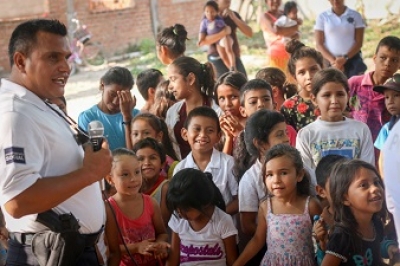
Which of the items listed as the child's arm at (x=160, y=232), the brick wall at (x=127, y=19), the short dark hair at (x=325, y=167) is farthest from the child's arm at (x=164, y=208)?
the brick wall at (x=127, y=19)

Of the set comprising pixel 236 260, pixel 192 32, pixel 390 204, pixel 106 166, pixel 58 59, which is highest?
pixel 192 32

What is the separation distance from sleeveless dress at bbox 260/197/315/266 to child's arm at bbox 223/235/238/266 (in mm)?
233

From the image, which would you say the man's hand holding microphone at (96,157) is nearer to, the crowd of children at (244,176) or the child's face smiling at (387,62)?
the crowd of children at (244,176)

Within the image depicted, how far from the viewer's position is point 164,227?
436 centimetres

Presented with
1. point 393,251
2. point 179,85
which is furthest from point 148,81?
point 393,251

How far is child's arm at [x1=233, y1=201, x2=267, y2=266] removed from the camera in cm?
412

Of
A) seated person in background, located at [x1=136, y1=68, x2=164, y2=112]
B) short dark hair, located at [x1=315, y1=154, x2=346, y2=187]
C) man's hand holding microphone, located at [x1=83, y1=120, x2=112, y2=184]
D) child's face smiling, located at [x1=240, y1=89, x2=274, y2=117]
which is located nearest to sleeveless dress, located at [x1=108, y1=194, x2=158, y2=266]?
short dark hair, located at [x1=315, y1=154, x2=346, y2=187]

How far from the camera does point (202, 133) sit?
4676 millimetres

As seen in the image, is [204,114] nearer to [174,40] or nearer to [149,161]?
[149,161]

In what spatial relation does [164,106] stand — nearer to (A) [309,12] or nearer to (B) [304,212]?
(B) [304,212]

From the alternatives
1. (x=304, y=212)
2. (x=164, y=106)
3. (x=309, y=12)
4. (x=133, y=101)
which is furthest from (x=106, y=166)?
(x=309, y=12)

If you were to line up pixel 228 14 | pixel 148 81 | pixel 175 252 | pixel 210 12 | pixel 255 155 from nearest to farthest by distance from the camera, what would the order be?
pixel 175 252 < pixel 255 155 < pixel 148 81 < pixel 210 12 < pixel 228 14

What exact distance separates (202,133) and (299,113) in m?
0.95

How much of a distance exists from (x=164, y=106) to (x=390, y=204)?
11.0 feet
